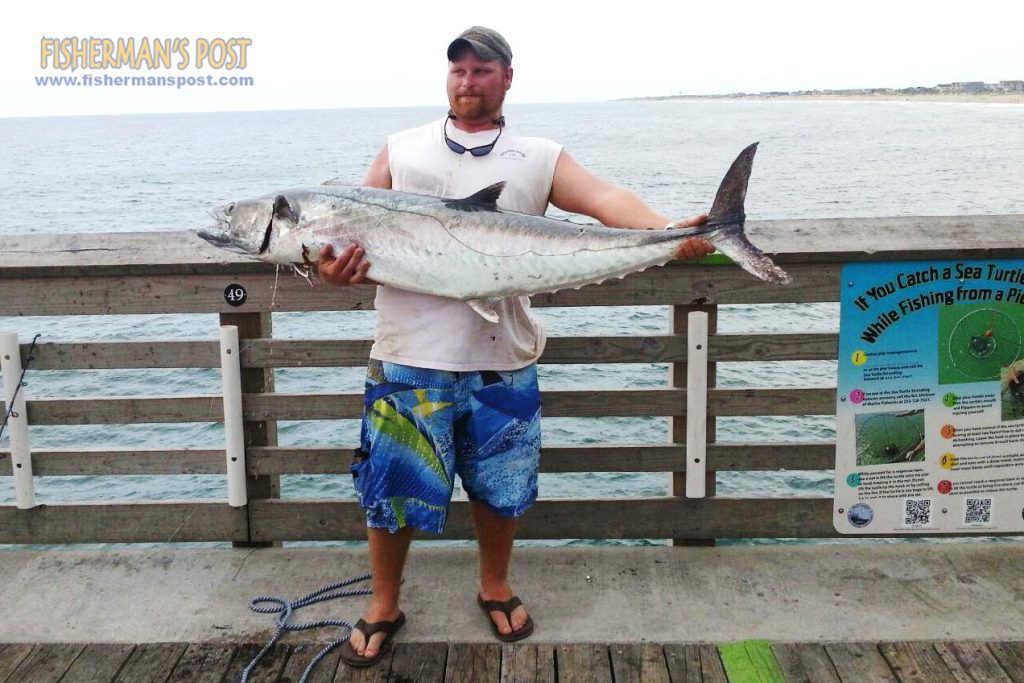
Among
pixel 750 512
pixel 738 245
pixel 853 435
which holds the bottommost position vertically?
pixel 750 512

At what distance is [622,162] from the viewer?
5144 cm

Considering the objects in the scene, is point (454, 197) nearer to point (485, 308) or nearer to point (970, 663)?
point (485, 308)

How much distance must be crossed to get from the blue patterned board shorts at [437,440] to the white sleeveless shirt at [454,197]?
0.07 meters

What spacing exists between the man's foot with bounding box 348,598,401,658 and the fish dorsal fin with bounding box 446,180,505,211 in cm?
146

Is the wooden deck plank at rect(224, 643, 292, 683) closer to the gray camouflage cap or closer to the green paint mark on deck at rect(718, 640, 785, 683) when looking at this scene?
the green paint mark on deck at rect(718, 640, 785, 683)

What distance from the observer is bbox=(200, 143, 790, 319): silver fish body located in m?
2.88

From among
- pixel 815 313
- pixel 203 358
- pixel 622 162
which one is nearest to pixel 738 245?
pixel 203 358

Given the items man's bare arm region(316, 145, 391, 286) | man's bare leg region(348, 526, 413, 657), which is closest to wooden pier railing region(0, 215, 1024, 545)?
man's bare leg region(348, 526, 413, 657)

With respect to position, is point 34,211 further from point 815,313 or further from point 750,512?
point 750,512

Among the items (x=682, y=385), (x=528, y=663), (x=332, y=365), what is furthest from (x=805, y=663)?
(x=332, y=365)

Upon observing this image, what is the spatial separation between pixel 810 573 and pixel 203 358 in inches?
105

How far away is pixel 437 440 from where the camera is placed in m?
3.15

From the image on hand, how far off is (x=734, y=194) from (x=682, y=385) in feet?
4.23

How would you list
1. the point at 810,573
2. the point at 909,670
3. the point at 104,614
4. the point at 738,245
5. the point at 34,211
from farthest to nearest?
the point at 34,211, the point at 810,573, the point at 104,614, the point at 909,670, the point at 738,245
